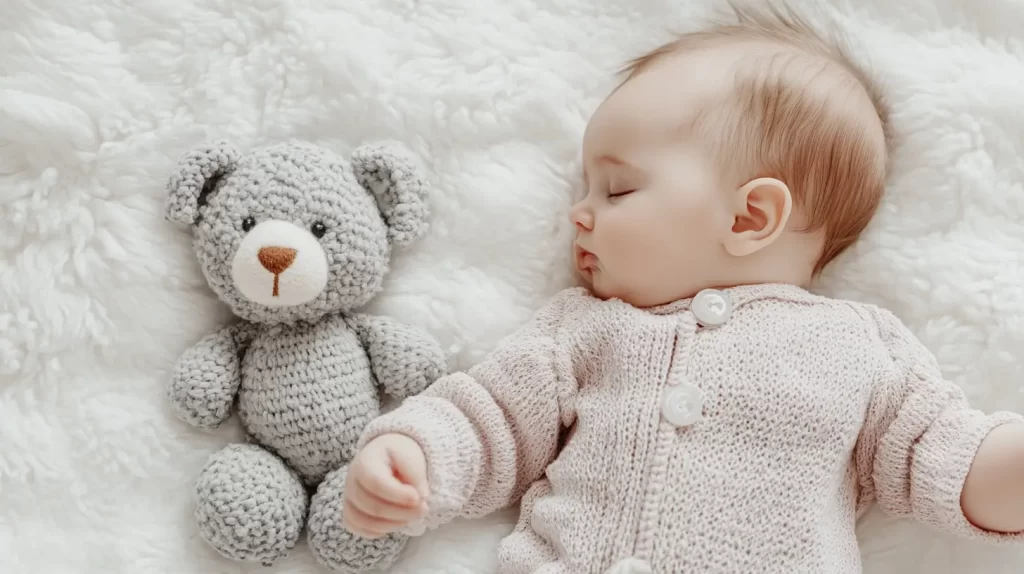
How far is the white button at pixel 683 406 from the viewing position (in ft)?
3.36

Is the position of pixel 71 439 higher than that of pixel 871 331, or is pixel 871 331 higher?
pixel 871 331

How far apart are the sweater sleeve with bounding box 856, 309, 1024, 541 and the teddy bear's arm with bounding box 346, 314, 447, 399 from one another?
51 centimetres

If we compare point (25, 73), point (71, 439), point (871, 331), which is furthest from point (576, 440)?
point (25, 73)

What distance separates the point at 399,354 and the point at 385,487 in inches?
9.2

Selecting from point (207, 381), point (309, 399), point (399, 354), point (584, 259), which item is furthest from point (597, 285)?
point (207, 381)

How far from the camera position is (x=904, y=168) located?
1229mm

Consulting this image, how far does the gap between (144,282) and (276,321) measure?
19cm

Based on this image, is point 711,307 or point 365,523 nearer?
point 365,523

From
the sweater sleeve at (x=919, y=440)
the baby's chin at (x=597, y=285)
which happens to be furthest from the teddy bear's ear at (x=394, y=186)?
the sweater sleeve at (x=919, y=440)

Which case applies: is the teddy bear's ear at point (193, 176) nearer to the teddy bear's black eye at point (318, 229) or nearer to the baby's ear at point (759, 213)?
the teddy bear's black eye at point (318, 229)

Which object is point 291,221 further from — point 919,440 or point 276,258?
point 919,440

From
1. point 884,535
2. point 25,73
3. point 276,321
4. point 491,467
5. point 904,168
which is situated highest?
point 25,73

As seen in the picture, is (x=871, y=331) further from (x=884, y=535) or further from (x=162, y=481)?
(x=162, y=481)

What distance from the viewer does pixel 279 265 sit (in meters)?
A: 1.06
